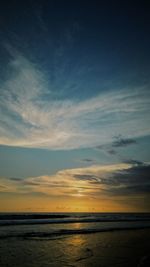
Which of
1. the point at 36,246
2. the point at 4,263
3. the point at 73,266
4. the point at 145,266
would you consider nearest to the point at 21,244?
the point at 36,246

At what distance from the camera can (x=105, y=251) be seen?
1856 cm

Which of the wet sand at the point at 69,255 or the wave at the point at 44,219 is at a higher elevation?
the wave at the point at 44,219

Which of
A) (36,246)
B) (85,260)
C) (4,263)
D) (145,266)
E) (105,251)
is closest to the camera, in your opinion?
(145,266)

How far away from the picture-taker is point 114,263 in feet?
48.9

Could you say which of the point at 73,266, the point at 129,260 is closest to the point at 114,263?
the point at 129,260

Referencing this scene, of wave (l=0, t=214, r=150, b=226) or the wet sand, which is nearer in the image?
the wet sand

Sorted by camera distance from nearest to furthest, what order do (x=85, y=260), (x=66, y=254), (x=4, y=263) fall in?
(x=4, y=263)
(x=85, y=260)
(x=66, y=254)

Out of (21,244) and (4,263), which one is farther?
(21,244)

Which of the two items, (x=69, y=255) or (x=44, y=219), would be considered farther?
(x=44, y=219)

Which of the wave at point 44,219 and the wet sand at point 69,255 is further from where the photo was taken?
the wave at point 44,219

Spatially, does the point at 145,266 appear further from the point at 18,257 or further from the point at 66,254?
the point at 18,257

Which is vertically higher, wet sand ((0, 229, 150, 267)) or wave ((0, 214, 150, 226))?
wave ((0, 214, 150, 226))

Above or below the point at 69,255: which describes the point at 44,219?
above

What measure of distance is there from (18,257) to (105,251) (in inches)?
247
